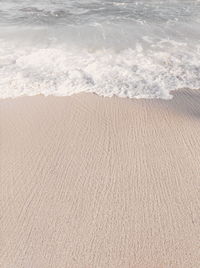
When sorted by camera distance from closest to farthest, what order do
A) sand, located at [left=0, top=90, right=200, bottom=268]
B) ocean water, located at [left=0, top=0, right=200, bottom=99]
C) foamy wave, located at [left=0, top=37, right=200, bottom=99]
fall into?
sand, located at [left=0, top=90, right=200, bottom=268] < foamy wave, located at [left=0, top=37, right=200, bottom=99] < ocean water, located at [left=0, top=0, right=200, bottom=99]

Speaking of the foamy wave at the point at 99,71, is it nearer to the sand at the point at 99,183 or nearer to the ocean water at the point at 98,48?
the ocean water at the point at 98,48

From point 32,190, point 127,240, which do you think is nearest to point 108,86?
point 32,190

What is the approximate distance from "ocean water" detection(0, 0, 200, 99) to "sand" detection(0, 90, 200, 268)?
0.45 m

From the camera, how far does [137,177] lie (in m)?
3.43

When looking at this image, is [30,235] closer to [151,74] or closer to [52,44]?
[151,74]

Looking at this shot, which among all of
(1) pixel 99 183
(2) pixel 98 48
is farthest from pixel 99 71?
(1) pixel 99 183

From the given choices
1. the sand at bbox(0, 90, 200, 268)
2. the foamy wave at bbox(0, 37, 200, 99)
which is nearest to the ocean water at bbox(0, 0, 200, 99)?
the foamy wave at bbox(0, 37, 200, 99)

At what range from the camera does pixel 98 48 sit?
254 inches

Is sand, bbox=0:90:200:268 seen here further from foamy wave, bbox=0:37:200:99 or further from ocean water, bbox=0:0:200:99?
ocean water, bbox=0:0:200:99

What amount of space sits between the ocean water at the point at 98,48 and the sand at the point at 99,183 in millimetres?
451

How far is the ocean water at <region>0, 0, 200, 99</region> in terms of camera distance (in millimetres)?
5121

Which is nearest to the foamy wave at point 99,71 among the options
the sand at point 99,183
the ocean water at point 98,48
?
the ocean water at point 98,48

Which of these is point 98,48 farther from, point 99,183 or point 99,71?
point 99,183

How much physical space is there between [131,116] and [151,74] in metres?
1.37
